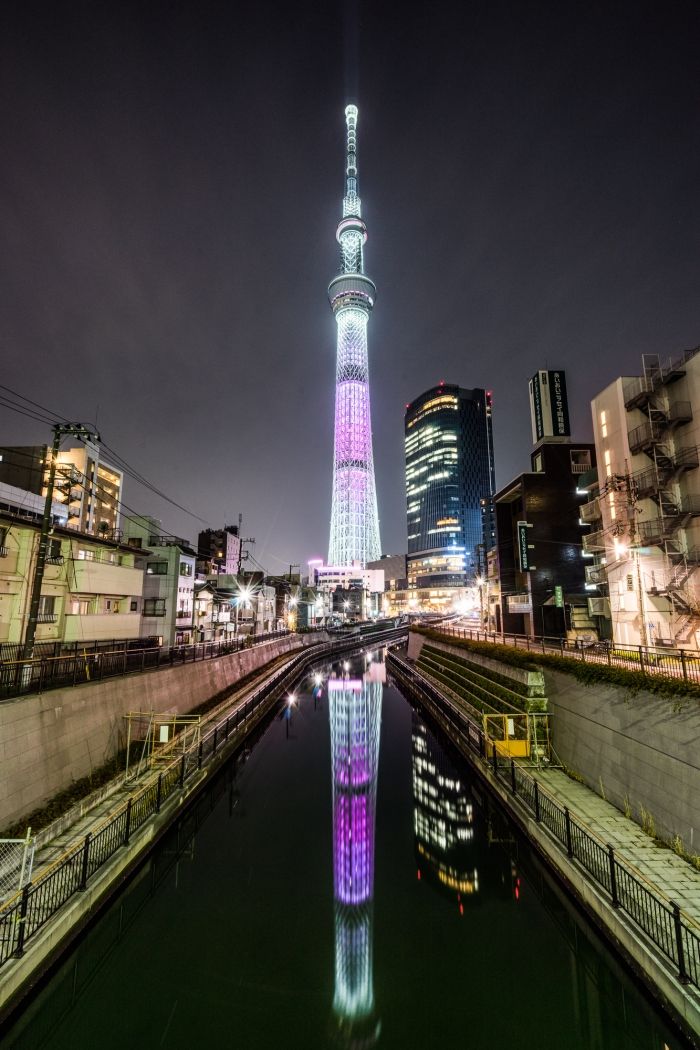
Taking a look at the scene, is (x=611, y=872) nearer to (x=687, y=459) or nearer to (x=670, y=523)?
(x=670, y=523)

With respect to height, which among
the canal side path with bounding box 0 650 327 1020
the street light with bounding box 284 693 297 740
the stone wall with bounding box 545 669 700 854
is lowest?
the street light with bounding box 284 693 297 740

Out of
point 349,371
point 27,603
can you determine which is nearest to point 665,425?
point 27,603

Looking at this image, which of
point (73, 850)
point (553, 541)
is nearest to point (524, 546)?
point (553, 541)

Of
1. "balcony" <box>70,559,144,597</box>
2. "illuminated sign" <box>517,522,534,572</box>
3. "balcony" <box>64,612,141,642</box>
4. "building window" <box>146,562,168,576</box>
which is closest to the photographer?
"balcony" <box>64,612,141,642</box>

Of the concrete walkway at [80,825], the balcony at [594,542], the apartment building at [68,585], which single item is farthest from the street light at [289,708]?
the balcony at [594,542]

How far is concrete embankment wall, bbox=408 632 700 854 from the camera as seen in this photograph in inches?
391

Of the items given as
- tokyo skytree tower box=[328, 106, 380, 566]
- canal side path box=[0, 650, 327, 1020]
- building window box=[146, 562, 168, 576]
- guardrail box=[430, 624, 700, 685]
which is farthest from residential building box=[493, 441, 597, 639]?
tokyo skytree tower box=[328, 106, 380, 566]

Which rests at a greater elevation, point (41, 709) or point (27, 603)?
point (27, 603)

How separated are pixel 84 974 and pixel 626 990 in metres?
9.39

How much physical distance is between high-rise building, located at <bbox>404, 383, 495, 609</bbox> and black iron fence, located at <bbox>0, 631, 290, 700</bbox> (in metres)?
145

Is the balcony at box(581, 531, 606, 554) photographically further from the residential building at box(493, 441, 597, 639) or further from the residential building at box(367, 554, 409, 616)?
the residential building at box(367, 554, 409, 616)

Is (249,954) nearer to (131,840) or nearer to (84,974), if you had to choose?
(84,974)

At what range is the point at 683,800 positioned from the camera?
9898mm

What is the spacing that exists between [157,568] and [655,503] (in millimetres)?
37816
